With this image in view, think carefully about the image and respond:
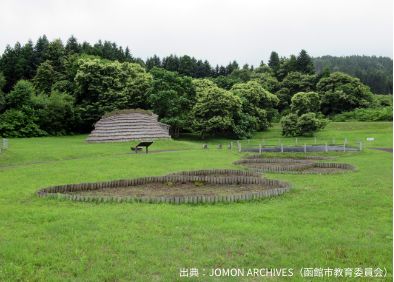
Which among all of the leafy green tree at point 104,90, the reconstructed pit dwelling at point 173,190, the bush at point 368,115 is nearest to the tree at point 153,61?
the leafy green tree at point 104,90

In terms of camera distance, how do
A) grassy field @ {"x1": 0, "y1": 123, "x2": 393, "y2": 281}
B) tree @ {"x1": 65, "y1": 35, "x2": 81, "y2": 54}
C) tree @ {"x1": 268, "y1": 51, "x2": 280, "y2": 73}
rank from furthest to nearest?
tree @ {"x1": 268, "y1": 51, "x2": 280, "y2": 73}
tree @ {"x1": 65, "y1": 35, "x2": 81, "y2": 54}
grassy field @ {"x1": 0, "y1": 123, "x2": 393, "y2": 281}

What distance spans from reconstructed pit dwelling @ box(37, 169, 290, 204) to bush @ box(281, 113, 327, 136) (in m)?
39.0

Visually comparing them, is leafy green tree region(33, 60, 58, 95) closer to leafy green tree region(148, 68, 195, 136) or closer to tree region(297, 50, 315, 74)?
leafy green tree region(148, 68, 195, 136)

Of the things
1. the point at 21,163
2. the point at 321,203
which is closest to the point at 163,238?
the point at 321,203

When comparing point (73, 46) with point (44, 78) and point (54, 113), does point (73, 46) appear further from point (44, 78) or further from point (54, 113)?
point (54, 113)

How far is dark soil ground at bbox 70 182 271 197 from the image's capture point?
1456cm

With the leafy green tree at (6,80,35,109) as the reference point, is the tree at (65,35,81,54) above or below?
above

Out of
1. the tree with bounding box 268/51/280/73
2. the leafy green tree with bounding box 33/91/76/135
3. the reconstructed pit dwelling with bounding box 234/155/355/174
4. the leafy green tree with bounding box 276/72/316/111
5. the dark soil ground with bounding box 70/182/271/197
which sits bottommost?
the reconstructed pit dwelling with bounding box 234/155/355/174

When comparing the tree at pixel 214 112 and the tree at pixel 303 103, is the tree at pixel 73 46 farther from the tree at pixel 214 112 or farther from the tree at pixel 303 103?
the tree at pixel 303 103

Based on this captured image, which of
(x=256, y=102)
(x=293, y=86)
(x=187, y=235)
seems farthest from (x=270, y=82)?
(x=187, y=235)

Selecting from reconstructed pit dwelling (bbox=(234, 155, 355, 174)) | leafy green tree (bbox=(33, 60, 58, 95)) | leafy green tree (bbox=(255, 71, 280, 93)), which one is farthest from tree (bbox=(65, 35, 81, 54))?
reconstructed pit dwelling (bbox=(234, 155, 355, 174))

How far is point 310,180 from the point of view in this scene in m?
18.2

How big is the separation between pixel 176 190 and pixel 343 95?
206 ft

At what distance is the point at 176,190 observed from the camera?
1548cm
